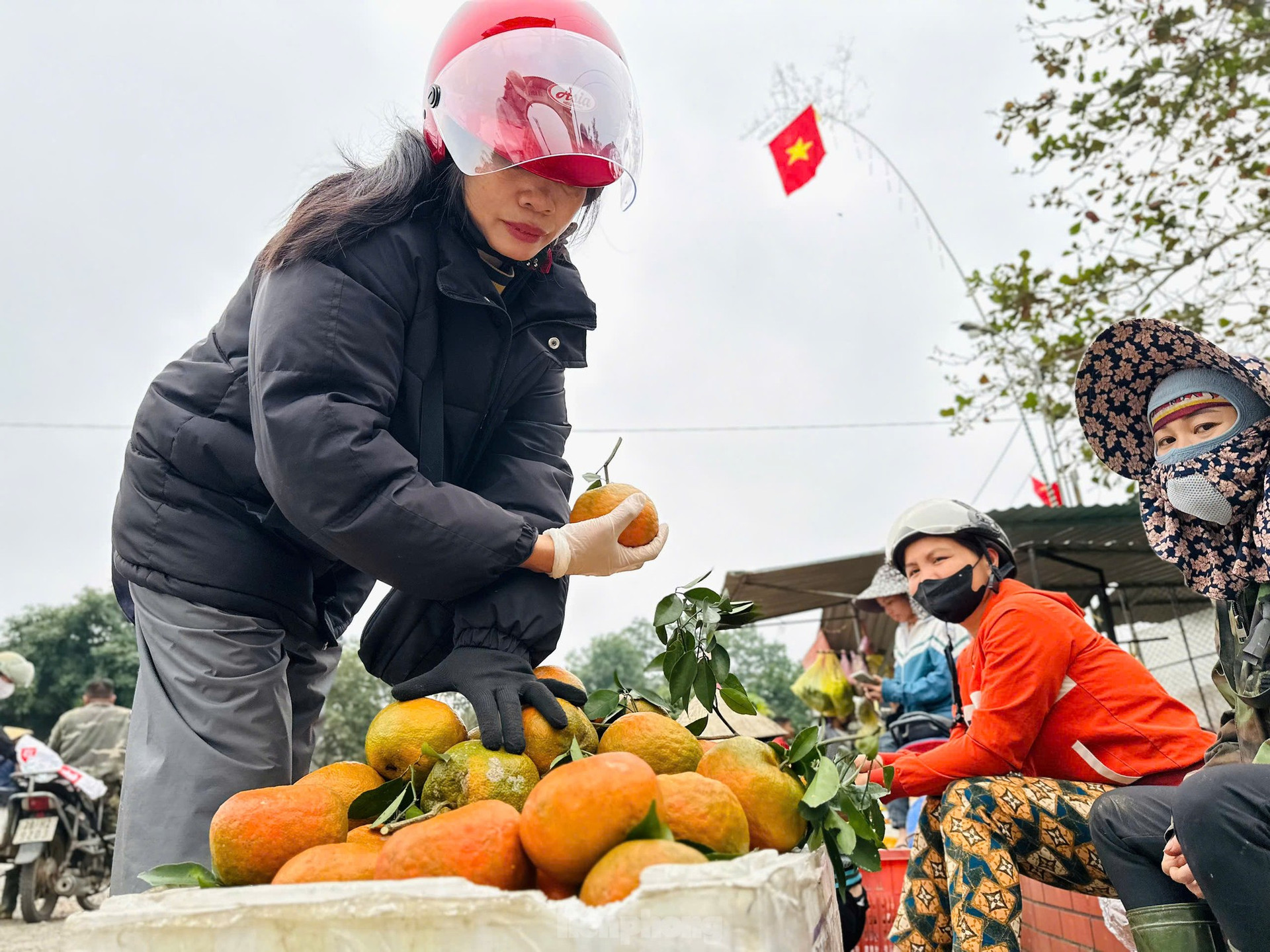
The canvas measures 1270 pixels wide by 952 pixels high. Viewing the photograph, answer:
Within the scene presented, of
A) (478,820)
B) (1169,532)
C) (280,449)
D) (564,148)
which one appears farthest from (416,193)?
(1169,532)

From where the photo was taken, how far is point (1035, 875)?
2.44 metres

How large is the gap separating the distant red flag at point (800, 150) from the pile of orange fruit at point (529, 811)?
39.0 ft

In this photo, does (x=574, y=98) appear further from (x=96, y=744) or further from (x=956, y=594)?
(x=96, y=744)

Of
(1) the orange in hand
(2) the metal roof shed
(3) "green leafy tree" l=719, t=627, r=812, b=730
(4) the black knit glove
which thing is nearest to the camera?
(4) the black knit glove

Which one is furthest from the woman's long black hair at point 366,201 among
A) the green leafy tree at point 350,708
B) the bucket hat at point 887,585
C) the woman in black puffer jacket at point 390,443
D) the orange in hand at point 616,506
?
the green leafy tree at point 350,708

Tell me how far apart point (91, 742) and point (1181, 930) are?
9.03 metres

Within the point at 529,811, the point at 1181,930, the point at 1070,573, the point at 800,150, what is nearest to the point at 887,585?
the point at 1181,930

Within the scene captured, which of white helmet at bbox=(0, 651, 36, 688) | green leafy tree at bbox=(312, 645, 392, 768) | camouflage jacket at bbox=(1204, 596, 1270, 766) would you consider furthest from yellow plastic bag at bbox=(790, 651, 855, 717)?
green leafy tree at bbox=(312, 645, 392, 768)

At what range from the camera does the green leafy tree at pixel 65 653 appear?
28.6 m

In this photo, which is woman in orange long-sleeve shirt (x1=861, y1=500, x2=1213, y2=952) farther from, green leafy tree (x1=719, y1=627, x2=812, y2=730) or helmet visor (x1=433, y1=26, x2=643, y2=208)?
green leafy tree (x1=719, y1=627, x2=812, y2=730)

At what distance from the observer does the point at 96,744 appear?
840cm

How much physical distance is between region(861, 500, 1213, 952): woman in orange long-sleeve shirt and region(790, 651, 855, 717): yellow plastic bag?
17.0ft

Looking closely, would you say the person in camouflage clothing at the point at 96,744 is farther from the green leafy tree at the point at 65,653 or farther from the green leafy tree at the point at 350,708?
the green leafy tree at the point at 65,653

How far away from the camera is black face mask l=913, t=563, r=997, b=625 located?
318 cm
